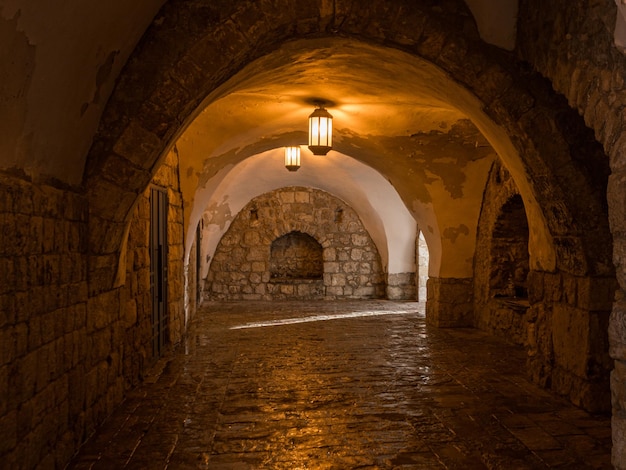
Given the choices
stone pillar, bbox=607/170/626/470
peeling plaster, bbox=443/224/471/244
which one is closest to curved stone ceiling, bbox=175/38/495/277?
peeling plaster, bbox=443/224/471/244

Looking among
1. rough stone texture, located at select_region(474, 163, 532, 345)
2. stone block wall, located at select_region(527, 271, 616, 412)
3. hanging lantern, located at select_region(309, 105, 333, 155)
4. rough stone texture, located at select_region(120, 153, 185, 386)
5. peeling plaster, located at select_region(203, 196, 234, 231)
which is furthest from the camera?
peeling plaster, located at select_region(203, 196, 234, 231)

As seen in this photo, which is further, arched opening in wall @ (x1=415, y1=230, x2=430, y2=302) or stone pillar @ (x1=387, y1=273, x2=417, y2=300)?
stone pillar @ (x1=387, y1=273, x2=417, y2=300)

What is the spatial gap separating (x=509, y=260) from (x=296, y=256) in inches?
247

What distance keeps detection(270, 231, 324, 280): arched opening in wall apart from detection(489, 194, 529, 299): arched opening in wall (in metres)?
5.89

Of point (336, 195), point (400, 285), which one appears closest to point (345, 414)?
point (400, 285)

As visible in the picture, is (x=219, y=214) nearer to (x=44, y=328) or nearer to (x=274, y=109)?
(x=274, y=109)

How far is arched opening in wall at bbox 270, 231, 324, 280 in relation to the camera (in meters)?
12.6

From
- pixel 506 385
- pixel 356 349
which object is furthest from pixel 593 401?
pixel 356 349

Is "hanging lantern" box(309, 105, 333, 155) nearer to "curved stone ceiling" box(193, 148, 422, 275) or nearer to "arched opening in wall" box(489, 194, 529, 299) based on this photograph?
"arched opening in wall" box(489, 194, 529, 299)

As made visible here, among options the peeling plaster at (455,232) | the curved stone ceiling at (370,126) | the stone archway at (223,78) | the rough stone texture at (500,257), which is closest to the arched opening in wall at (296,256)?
the curved stone ceiling at (370,126)

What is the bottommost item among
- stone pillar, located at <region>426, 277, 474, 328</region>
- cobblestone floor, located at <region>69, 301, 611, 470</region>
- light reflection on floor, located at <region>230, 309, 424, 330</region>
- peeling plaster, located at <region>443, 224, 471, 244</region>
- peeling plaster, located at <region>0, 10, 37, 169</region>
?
cobblestone floor, located at <region>69, 301, 611, 470</region>

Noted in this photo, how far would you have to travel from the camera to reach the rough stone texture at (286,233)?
38.4 feet

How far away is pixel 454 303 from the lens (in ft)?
25.0

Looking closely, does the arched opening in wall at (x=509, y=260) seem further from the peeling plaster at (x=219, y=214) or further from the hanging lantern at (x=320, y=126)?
the peeling plaster at (x=219, y=214)
